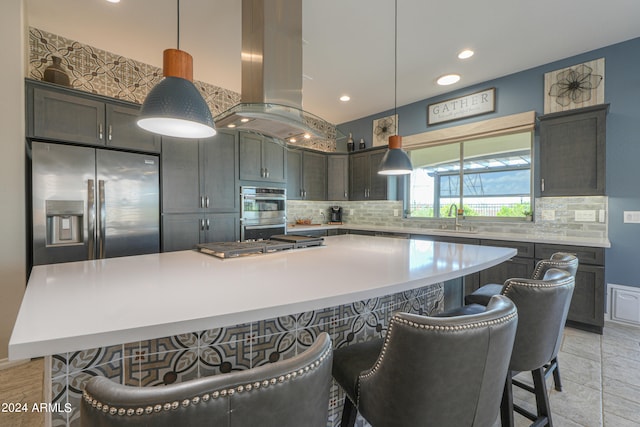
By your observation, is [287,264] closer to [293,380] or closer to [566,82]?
[293,380]

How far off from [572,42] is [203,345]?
167 inches

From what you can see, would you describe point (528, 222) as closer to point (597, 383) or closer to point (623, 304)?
point (623, 304)

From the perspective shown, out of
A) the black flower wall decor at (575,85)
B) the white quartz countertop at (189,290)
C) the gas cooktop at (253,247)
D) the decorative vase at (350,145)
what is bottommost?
the white quartz countertop at (189,290)

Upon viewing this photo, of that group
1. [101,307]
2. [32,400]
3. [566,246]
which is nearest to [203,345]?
[101,307]

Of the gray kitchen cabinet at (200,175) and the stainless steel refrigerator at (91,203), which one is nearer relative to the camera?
the stainless steel refrigerator at (91,203)

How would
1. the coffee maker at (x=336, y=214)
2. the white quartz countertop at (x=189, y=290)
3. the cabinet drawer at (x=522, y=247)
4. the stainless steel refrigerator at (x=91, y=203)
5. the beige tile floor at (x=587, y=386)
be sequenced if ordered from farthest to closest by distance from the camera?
the coffee maker at (x=336, y=214) → the cabinet drawer at (x=522, y=247) → the stainless steel refrigerator at (x=91, y=203) → the beige tile floor at (x=587, y=386) → the white quartz countertop at (x=189, y=290)

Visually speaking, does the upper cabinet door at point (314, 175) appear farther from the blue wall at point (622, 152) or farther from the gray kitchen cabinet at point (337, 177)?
the blue wall at point (622, 152)

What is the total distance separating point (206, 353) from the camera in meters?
1.03

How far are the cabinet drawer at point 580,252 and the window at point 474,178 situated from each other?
2.52 feet

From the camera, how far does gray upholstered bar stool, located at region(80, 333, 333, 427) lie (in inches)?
18.1

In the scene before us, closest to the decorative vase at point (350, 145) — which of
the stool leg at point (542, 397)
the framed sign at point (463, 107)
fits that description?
the framed sign at point (463, 107)

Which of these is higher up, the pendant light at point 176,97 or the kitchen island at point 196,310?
the pendant light at point 176,97

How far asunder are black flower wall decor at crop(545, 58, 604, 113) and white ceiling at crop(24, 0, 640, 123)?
7.3 inches

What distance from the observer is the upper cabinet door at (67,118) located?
240 centimetres
